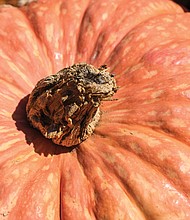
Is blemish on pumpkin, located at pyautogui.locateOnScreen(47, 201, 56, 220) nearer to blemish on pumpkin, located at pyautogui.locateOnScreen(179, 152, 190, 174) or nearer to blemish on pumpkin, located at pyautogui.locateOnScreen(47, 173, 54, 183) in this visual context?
blemish on pumpkin, located at pyautogui.locateOnScreen(47, 173, 54, 183)

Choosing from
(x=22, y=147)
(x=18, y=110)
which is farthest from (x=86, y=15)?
(x=22, y=147)

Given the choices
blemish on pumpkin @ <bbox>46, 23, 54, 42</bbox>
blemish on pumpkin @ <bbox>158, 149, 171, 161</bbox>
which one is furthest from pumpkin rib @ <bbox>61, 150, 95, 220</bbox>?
blemish on pumpkin @ <bbox>46, 23, 54, 42</bbox>

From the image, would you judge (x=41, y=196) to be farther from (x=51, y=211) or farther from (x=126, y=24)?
(x=126, y=24)

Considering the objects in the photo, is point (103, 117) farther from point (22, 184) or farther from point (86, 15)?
point (86, 15)

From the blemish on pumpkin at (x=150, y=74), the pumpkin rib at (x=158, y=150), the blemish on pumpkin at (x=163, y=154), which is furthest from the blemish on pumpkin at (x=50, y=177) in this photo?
the blemish on pumpkin at (x=150, y=74)

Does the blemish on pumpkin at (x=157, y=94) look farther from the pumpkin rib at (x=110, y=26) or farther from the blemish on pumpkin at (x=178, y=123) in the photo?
the pumpkin rib at (x=110, y=26)
